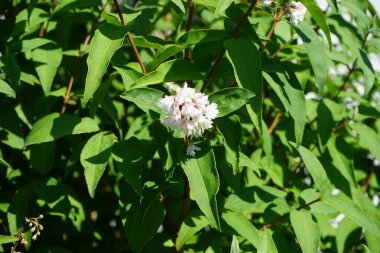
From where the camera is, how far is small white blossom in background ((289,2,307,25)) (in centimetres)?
167

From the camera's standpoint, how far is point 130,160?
1.59 m

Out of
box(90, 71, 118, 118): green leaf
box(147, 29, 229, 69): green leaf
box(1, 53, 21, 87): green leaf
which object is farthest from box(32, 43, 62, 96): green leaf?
box(147, 29, 229, 69): green leaf

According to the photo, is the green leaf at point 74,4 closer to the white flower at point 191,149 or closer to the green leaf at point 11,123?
the green leaf at point 11,123

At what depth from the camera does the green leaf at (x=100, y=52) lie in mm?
1429

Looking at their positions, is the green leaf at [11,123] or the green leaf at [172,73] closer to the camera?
the green leaf at [172,73]

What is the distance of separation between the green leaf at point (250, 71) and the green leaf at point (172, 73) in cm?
14

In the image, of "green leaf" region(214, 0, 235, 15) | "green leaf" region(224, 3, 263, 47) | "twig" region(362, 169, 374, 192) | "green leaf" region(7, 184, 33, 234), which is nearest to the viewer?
"green leaf" region(214, 0, 235, 15)

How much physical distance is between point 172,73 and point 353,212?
83cm

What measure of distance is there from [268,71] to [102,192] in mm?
1320

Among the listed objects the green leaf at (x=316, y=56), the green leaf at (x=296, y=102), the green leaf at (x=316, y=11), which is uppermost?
the green leaf at (x=316, y=11)

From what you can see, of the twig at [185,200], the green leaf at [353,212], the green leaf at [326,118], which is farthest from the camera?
the green leaf at [326,118]

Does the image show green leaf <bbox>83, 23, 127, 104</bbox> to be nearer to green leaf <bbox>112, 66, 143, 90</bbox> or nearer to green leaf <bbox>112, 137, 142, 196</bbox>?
green leaf <bbox>112, 66, 143, 90</bbox>

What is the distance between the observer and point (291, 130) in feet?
7.51

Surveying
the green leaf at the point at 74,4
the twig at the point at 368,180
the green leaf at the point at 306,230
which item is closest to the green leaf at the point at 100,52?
the green leaf at the point at 74,4
